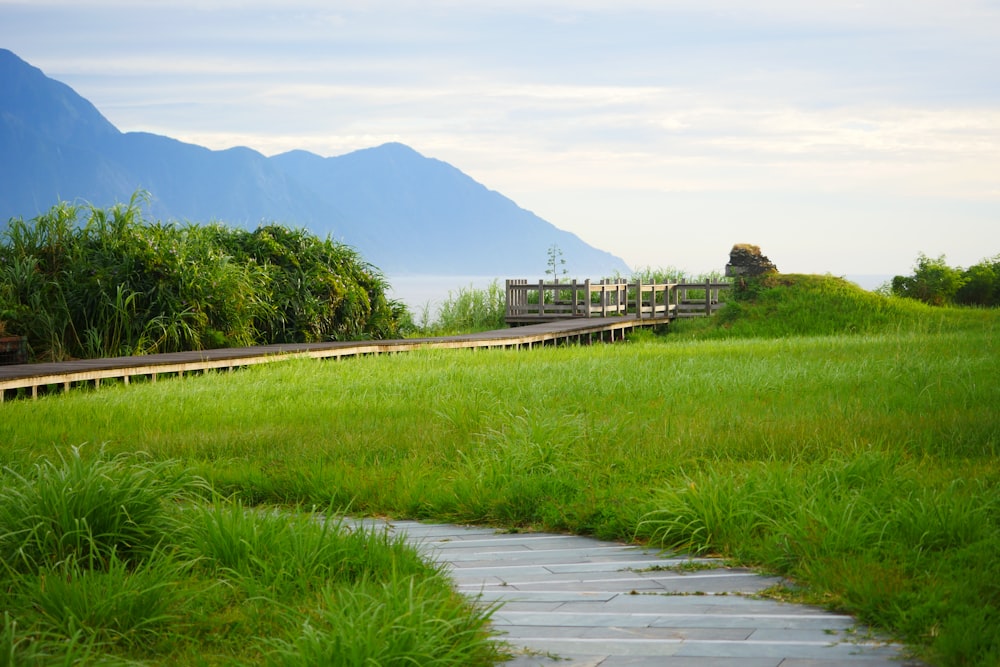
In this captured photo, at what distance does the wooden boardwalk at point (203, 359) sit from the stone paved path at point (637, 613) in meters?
7.55

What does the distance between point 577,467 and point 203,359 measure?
7.88 m

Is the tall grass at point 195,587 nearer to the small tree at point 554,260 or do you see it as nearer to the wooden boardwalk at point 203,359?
the wooden boardwalk at point 203,359

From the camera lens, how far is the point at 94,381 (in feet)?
38.2

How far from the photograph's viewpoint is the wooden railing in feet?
82.0

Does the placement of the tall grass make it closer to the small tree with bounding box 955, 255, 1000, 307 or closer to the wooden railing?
the wooden railing

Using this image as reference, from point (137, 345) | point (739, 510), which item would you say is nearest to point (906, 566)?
point (739, 510)

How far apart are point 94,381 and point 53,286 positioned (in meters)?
2.84

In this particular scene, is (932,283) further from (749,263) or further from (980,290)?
(749,263)

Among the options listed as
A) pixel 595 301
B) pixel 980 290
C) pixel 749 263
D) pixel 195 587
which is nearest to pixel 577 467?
pixel 195 587

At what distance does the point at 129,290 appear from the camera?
1407 centimetres

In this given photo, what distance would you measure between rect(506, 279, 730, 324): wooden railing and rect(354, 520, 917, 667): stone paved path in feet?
65.6

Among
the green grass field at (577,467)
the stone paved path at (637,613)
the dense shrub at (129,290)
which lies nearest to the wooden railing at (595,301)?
the dense shrub at (129,290)

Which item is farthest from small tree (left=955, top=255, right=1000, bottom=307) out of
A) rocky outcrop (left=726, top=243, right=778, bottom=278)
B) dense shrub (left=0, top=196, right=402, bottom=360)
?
dense shrub (left=0, top=196, right=402, bottom=360)

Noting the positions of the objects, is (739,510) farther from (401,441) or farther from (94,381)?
(94,381)
